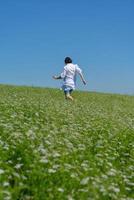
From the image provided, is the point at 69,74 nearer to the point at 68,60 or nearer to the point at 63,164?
the point at 68,60

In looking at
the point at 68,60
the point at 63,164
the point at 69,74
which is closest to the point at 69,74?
the point at 69,74

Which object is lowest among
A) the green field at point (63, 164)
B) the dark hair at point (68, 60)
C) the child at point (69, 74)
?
the green field at point (63, 164)

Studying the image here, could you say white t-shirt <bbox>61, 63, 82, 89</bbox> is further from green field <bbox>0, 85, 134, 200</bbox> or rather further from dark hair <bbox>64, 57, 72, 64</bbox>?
green field <bbox>0, 85, 134, 200</bbox>

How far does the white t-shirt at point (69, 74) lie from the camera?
27047 mm

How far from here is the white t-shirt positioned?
2705 centimetres

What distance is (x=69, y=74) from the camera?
89.0 ft

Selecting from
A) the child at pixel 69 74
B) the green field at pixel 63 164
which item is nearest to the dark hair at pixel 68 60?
the child at pixel 69 74

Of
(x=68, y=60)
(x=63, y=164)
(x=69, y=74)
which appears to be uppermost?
(x=68, y=60)

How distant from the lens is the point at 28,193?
8.23 m

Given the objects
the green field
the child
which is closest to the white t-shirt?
the child

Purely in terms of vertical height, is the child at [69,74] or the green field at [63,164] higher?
the child at [69,74]

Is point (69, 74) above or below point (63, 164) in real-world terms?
above

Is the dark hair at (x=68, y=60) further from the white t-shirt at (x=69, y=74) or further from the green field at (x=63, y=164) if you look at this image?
the green field at (x=63, y=164)

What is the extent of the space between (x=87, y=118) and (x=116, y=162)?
7.39 m
